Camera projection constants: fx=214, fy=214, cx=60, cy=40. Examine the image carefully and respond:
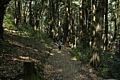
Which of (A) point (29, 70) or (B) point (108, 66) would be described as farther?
(B) point (108, 66)

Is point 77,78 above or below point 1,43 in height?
below

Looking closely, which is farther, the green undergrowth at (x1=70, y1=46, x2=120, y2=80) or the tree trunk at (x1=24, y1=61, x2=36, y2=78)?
the green undergrowth at (x1=70, y1=46, x2=120, y2=80)

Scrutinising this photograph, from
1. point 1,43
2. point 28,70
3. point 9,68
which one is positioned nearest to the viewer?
point 28,70

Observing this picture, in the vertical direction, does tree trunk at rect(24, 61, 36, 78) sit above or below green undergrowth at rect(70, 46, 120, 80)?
above

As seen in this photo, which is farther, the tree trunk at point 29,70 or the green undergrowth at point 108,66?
the green undergrowth at point 108,66

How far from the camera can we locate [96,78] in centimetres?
1409

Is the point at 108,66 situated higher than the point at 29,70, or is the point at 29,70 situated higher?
the point at 29,70

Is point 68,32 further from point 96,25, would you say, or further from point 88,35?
point 96,25

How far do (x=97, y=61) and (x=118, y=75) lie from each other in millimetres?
2259

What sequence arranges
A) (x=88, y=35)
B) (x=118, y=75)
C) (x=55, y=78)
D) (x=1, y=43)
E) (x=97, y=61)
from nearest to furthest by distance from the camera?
1. (x=55, y=78)
2. (x=1, y=43)
3. (x=118, y=75)
4. (x=97, y=61)
5. (x=88, y=35)

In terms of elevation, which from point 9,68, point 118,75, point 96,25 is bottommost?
point 118,75

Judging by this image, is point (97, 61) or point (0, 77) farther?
point (97, 61)

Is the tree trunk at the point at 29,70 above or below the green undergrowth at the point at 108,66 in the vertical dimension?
above

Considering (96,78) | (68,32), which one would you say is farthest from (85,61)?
(68,32)
